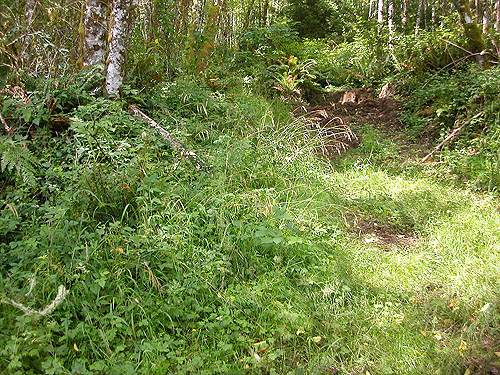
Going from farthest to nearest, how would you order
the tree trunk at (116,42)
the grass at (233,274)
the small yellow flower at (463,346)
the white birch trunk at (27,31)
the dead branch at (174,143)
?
the white birch trunk at (27,31)
the tree trunk at (116,42)
the dead branch at (174,143)
the small yellow flower at (463,346)
the grass at (233,274)

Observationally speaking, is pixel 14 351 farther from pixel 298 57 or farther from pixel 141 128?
pixel 298 57

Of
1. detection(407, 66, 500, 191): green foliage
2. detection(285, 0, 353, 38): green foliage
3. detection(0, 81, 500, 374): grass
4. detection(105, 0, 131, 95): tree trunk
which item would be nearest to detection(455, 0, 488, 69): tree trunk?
detection(407, 66, 500, 191): green foliage

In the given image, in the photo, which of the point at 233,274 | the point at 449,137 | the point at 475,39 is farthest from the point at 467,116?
the point at 233,274

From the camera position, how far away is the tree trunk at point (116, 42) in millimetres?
4711

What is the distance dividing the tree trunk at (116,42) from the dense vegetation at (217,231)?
13 cm

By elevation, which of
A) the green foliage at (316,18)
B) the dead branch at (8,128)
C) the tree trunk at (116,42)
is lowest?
the dead branch at (8,128)

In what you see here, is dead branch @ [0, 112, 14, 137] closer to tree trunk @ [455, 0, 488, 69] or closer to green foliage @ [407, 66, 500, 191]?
green foliage @ [407, 66, 500, 191]

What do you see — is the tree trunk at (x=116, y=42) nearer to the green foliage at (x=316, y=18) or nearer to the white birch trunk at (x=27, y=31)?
the white birch trunk at (x=27, y=31)

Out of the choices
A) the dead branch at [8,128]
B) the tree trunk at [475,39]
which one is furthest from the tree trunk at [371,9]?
the dead branch at [8,128]

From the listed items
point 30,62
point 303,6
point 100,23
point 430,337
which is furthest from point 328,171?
point 303,6

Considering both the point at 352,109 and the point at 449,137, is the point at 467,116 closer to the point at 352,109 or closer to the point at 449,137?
the point at 449,137

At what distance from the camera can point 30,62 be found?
505 centimetres

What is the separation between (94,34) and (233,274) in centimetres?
339

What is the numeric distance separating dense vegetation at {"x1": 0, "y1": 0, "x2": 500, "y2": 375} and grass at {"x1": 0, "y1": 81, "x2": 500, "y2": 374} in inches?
0.6
